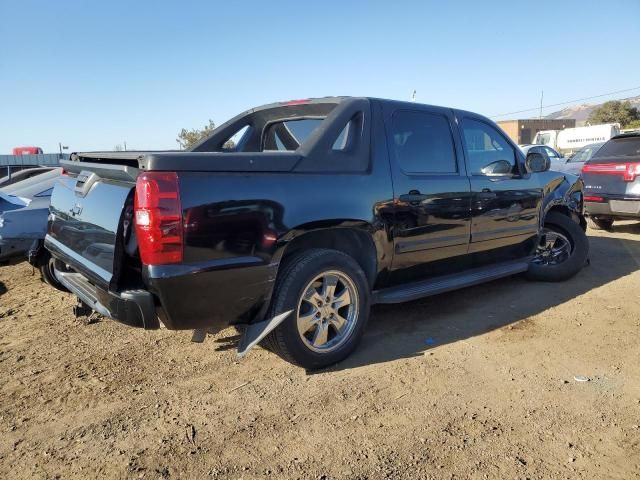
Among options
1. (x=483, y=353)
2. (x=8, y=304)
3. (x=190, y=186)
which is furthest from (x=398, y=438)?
(x=8, y=304)

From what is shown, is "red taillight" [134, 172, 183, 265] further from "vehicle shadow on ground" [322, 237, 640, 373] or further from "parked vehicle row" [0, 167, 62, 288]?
"parked vehicle row" [0, 167, 62, 288]

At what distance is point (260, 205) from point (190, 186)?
0.44 metres

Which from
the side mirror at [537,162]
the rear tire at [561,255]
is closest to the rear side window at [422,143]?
the side mirror at [537,162]

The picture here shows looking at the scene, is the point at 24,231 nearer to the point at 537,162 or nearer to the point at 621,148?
the point at 537,162

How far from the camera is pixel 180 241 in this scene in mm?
2682

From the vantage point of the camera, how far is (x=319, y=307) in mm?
3400

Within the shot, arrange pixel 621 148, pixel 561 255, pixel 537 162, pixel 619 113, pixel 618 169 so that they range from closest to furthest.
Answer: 1. pixel 537 162
2. pixel 561 255
3. pixel 618 169
4. pixel 621 148
5. pixel 619 113

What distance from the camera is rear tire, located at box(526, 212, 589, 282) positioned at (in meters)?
5.54

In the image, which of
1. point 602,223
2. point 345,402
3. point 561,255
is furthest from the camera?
point 602,223

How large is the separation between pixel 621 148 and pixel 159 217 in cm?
837

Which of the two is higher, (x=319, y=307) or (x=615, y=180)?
(x=615, y=180)

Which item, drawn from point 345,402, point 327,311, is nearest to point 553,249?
point 327,311

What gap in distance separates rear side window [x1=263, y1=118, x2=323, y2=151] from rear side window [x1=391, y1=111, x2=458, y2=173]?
72cm

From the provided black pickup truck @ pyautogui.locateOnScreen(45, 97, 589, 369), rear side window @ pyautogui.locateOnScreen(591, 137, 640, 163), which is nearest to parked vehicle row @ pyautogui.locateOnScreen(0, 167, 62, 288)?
black pickup truck @ pyautogui.locateOnScreen(45, 97, 589, 369)
